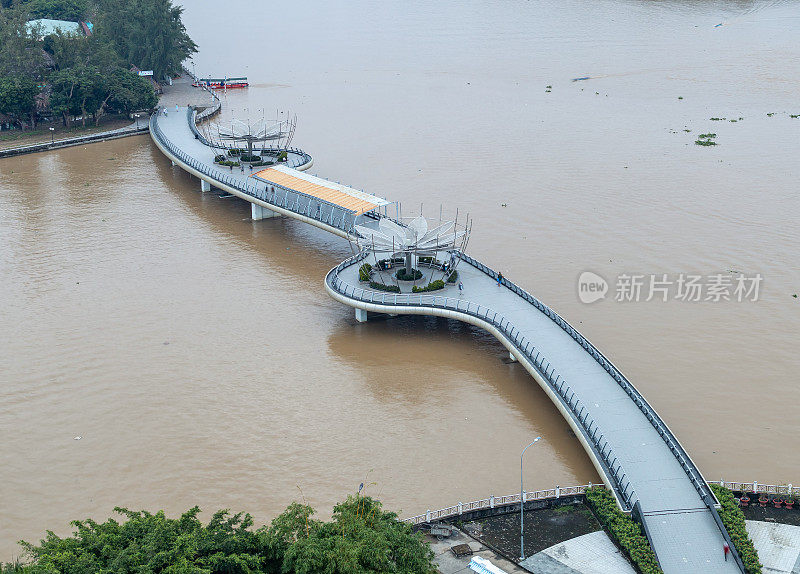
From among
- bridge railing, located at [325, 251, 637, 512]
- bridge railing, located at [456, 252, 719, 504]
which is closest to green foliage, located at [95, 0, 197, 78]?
bridge railing, located at [325, 251, 637, 512]

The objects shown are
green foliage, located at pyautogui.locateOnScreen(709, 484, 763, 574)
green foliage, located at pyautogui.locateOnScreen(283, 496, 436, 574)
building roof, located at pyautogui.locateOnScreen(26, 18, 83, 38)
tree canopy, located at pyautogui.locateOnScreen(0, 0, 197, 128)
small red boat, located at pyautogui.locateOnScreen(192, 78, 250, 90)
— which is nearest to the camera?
green foliage, located at pyautogui.locateOnScreen(283, 496, 436, 574)

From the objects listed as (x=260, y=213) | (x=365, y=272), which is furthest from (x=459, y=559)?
(x=260, y=213)

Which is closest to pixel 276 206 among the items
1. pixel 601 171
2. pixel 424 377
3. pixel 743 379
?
pixel 424 377

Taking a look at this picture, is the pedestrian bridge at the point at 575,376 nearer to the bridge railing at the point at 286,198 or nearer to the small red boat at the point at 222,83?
the bridge railing at the point at 286,198

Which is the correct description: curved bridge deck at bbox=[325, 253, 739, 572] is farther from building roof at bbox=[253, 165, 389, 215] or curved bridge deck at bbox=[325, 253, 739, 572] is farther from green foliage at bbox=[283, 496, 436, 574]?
green foliage at bbox=[283, 496, 436, 574]

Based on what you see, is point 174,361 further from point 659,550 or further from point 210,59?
point 210,59

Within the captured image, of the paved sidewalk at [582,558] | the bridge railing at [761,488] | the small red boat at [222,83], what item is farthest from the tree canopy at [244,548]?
the small red boat at [222,83]

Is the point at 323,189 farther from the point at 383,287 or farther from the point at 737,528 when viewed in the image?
the point at 737,528
